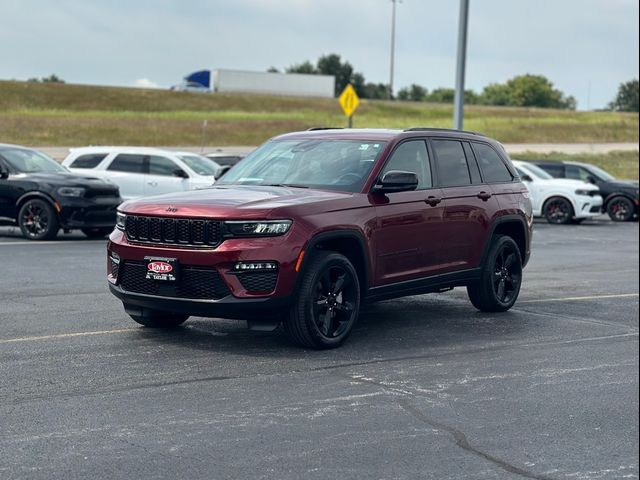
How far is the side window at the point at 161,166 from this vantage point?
22516 millimetres

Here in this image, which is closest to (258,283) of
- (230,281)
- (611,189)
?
(230,281)

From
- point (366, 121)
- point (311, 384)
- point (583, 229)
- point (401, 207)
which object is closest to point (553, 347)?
point (401, 207)

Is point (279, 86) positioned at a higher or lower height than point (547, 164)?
higher

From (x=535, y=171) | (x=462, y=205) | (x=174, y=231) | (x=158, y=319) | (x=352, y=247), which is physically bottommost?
(x=158, y=319)

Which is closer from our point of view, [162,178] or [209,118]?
[162,178]

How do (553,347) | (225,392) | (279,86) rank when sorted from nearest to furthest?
(225,392)
(553,347)
(279,86)

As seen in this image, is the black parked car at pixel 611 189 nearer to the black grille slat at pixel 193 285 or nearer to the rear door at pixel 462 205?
the rear door at pixel 462 205

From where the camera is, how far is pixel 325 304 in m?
8.70

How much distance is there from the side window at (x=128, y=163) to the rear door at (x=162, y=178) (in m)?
0.21

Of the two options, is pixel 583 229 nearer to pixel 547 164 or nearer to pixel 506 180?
pixel 547 164

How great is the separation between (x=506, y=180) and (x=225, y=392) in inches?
205

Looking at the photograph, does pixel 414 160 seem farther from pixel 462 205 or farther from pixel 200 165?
pixel 200 165

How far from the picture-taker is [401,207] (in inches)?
372

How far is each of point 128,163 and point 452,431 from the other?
56.2 feet
